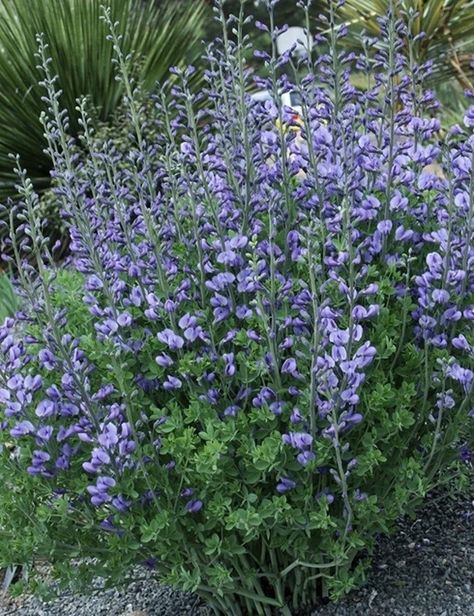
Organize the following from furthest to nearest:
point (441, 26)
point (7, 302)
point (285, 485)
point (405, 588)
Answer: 1. point (441, 26)
2. point (7, 302)
3. point (405, 588)
4. point (285, 485)

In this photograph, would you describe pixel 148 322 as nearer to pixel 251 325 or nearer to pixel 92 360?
pixel 92 360

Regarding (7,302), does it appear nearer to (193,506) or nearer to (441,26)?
(193,506)

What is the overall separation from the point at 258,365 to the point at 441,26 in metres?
5.20

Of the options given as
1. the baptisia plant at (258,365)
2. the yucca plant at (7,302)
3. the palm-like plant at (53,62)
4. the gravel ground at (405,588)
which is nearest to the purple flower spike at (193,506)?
the baptisia plant at (258,365)

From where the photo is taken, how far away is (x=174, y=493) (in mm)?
2166

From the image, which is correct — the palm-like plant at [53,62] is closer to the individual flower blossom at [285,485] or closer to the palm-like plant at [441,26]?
the palm-like plant at [441,26]

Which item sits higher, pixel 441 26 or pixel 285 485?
pixel 441 26

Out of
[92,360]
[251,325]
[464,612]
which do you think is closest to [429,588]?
[464,612]

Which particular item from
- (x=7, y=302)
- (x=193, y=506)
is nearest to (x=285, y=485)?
(x=193, y=506)

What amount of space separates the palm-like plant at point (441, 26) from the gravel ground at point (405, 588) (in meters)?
4.25

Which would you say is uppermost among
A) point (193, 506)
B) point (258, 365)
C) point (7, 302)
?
point (258, 365)

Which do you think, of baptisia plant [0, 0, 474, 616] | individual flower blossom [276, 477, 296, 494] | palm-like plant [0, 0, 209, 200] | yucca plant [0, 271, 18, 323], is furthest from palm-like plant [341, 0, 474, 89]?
individual flower blossom [276, 477, 296, 494]

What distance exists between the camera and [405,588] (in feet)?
8.28

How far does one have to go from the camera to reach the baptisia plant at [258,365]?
2.05 metres
